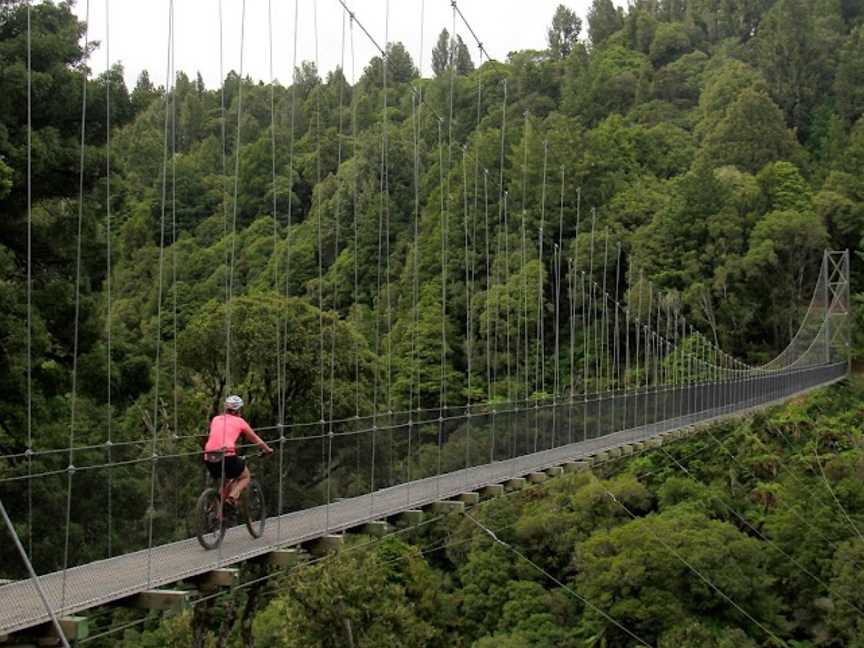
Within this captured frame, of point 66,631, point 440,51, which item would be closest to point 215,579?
point 66,631

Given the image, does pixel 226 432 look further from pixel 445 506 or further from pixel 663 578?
pixel 663 578

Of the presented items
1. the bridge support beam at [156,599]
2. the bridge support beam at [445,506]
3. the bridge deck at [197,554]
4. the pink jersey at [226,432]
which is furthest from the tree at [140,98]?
the bridge support beam at [156,599]

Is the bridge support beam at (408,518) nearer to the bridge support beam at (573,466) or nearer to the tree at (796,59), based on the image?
the bridge support beam at (573,466)

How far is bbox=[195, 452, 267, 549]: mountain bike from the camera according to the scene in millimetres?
6477

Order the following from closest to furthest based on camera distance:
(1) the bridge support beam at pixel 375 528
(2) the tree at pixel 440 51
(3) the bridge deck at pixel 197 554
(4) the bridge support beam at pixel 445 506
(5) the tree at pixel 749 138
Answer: (3) the bridge deck at pixel 197 554 → (1) the bridge support beam at pixel 375 528 → (4) the bridge support beam at pixel 445 506 → (5) the tree at pixel 749 138 → (2) the tree at pixel 440 51

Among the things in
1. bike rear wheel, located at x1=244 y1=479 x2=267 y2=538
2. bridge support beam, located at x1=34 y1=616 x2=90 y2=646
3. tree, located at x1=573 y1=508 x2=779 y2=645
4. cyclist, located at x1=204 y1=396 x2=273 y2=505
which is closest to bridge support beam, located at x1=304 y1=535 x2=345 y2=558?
bike rear wheel, located at x1=244 y1=479 x2=267 y2=538

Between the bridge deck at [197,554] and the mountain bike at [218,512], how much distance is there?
75 millimetres

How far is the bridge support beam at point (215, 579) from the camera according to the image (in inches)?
235

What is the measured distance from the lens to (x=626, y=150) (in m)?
47.9

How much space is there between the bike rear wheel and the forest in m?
0.34

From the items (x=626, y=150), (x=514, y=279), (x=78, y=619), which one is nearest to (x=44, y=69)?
(x=78, y=619)

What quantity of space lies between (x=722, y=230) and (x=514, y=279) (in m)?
14.2

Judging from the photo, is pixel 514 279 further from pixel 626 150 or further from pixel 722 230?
pixel 626 150

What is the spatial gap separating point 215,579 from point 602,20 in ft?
258
